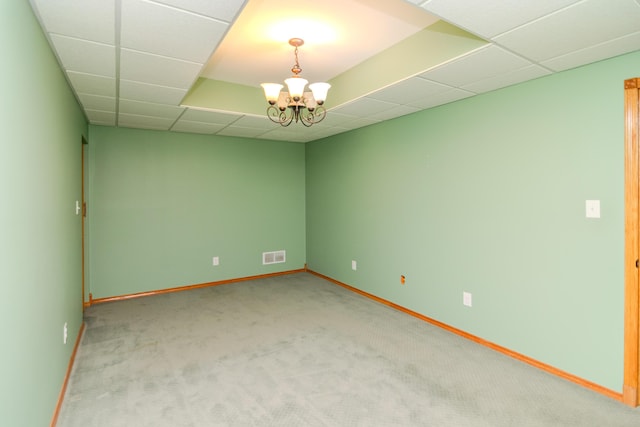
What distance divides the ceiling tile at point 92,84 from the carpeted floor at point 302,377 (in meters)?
2.27

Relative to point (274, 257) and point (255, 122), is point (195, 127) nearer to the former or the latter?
point (255, 122)

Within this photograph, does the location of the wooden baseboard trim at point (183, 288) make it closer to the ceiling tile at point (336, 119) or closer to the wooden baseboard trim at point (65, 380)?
the wooden baseboard trim at point (65, 380)

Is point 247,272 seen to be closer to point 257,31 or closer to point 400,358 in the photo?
point 400,358

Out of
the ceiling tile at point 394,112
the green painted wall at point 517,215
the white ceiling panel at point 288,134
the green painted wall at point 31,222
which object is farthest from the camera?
the white ceiling panel at point 288,134

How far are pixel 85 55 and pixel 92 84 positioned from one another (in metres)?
0.65

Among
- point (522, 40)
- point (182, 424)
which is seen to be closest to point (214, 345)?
point (182, 424)

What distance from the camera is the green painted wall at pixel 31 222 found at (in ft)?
4.51

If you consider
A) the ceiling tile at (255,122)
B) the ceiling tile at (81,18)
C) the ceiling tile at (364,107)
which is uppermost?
the ceiling tile at (255,122)

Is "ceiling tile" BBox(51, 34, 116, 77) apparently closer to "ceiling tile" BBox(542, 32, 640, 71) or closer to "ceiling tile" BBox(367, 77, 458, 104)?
"ceiling tile" BBox(367, 77, 458, 104)

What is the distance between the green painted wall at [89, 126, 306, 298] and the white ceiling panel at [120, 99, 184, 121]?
1.04 meters

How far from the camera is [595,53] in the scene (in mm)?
2262

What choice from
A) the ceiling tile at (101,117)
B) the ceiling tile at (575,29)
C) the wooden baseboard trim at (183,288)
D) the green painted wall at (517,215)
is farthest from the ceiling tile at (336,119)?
the wooden baseboard trim at (183,288)

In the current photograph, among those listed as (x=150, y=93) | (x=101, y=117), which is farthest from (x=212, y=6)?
(x=101, y=117)

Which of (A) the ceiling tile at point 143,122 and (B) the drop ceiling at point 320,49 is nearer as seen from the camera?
(B) the drop ceiling at point 320,49
